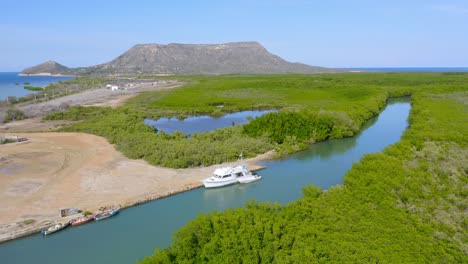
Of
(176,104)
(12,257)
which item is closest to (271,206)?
(12,257)

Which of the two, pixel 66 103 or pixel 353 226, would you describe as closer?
pixel 353 226

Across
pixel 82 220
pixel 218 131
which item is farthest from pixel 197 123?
pixel 82 220

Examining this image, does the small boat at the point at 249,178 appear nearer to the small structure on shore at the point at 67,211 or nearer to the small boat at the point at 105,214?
the small boat at the point at 105,214

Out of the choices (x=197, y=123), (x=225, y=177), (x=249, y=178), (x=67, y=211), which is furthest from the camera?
(x=197, y=123)

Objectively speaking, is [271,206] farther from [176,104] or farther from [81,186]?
[176,104]

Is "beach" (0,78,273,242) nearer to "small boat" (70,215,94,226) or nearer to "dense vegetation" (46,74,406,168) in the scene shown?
"small boat" (70,215,94,226)

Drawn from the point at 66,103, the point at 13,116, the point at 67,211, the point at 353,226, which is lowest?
the point at 67,211

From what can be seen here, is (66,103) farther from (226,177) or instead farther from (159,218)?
(159,218)

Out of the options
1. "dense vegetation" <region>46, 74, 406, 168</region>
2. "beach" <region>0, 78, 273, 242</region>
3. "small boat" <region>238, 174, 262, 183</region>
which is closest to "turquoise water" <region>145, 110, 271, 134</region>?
"dense vegetation" <region>46, 74, 406, 168</region>
